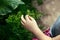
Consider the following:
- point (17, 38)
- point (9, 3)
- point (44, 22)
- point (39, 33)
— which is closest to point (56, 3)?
point (44, 22)

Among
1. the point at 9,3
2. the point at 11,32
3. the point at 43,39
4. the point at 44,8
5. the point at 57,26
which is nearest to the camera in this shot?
the point at 43,39

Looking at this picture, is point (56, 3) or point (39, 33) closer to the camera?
point (39, 33)

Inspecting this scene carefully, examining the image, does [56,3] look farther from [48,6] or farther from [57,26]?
[57,26]

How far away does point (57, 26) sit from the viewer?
63.4 inches

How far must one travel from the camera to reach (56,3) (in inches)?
119

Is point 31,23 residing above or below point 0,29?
above

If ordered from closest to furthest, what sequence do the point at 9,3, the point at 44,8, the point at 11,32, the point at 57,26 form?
1. the point at 57,26
2. the point at 9,3
3. the point at 11,32
4. the point at 44,8

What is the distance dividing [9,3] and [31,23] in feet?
1.41

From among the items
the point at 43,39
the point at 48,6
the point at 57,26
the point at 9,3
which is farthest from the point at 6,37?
the point at 48,6

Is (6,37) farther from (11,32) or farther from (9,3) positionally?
(9,3)

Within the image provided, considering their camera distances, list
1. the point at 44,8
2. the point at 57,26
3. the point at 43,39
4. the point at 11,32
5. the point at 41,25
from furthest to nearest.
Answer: the point at 44,8 → the point at 41,25 → the point at 11,32 → the point at 57,26 → the point at 43,39

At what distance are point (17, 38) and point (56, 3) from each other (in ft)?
3.70

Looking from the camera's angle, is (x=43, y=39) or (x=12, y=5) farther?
(x=12, y=5)

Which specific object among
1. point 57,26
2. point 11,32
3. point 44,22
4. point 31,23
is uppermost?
point 31,23
